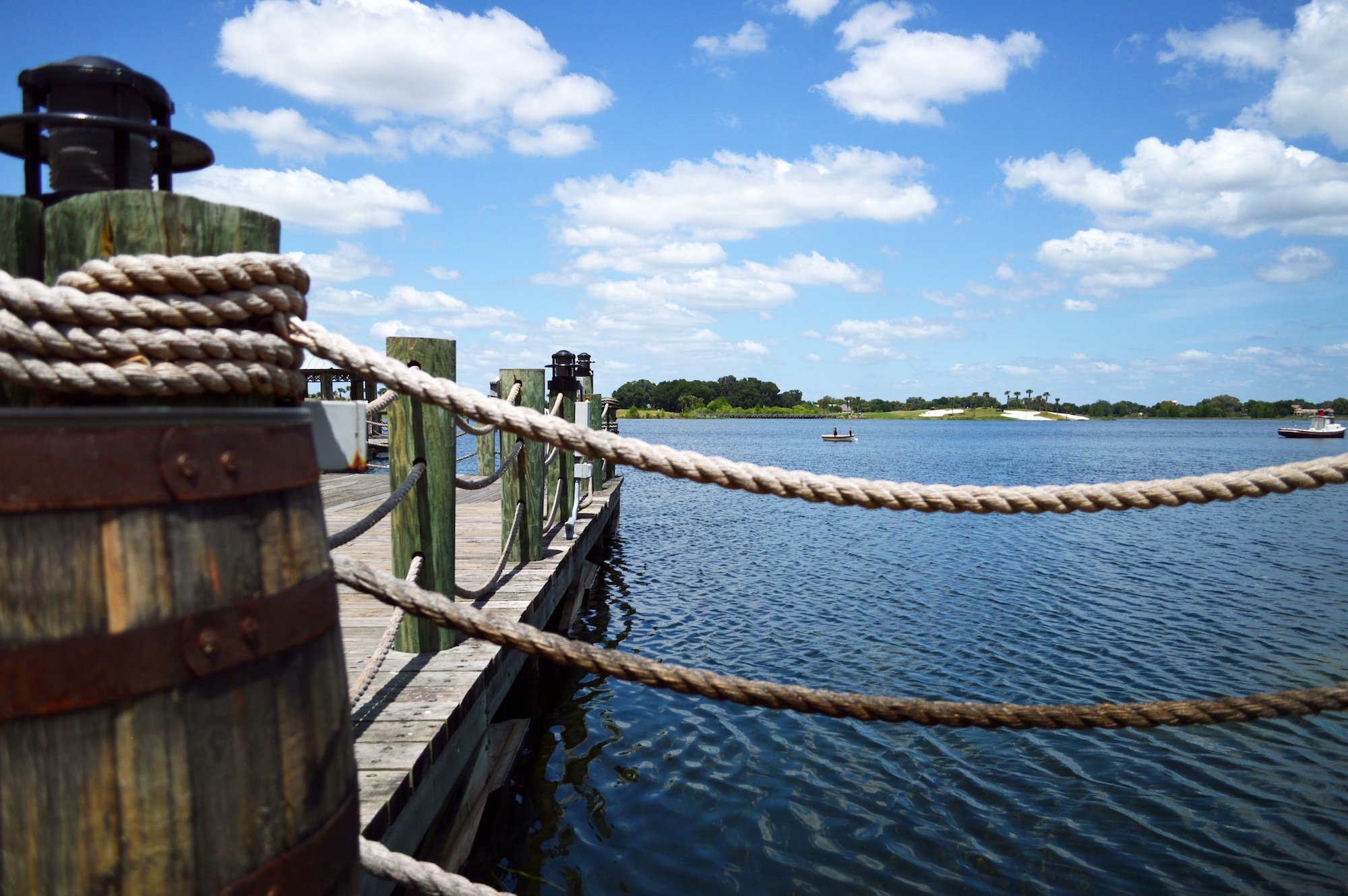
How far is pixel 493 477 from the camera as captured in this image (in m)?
5.02

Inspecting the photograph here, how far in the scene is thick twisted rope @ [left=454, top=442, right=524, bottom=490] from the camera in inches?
170

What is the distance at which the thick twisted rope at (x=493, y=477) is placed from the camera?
4.33 meters

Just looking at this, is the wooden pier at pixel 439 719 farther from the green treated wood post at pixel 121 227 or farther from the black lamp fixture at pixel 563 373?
the black lamp fixture at pixel 563 373

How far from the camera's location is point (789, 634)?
9484 mm

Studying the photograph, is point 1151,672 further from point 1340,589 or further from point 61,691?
point 61,691

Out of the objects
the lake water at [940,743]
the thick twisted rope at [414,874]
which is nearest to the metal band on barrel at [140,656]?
the thick twisted rope at [414,874]

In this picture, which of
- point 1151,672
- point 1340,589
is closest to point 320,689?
point 1151,672

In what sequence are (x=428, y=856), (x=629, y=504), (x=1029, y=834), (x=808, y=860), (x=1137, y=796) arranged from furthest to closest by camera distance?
(x=629, y=504) → (x=1137, y=796) → (x=1029, y=834) → (x=808, y=860) → (x=428, y=856)

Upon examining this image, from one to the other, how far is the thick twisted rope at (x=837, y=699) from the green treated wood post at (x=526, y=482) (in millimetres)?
3720

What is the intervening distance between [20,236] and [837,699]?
185 cm

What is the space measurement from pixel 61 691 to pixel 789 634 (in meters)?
9.01

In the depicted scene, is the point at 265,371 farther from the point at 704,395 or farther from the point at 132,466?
the point at 704,395

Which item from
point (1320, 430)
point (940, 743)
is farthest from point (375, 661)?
point (1320, 430)

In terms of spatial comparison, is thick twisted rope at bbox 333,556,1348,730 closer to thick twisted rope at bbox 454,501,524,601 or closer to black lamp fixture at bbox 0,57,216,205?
black lamp fixture at bbox 0,57,216,205
